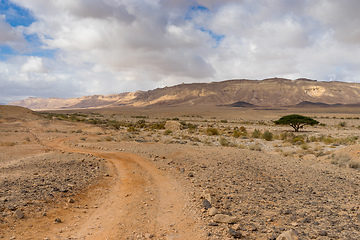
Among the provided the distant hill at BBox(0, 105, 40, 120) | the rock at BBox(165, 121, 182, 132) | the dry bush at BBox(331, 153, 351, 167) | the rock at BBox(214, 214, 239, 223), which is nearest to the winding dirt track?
the rock at BBox(214, 214, 239, 223)

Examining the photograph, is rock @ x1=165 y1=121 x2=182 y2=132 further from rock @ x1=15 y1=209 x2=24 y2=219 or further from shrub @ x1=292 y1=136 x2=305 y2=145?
rock @ x1=15 y1=209 x2=24 y2=219

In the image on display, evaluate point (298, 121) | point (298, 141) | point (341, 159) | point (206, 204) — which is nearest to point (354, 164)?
point (341, 159)

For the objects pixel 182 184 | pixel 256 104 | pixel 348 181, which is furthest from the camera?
pixel 256 104

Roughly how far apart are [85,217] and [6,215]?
5.53 ft

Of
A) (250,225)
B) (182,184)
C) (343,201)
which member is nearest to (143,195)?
(182,184)

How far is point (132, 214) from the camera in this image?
19.0ft

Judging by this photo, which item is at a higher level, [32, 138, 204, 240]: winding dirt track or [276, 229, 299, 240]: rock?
[276, 229, 299, 240]: rock

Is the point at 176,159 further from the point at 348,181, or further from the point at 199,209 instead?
the point at 348,181

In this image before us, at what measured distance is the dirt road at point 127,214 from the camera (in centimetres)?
488

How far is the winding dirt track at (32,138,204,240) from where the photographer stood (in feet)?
16.1

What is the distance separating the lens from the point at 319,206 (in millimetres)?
6660

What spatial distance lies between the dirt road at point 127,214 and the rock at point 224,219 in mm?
537

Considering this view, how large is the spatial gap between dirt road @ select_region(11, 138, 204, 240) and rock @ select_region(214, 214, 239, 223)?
1.76ft

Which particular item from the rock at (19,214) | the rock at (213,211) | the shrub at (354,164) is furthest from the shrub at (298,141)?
the rock at (19,214)
